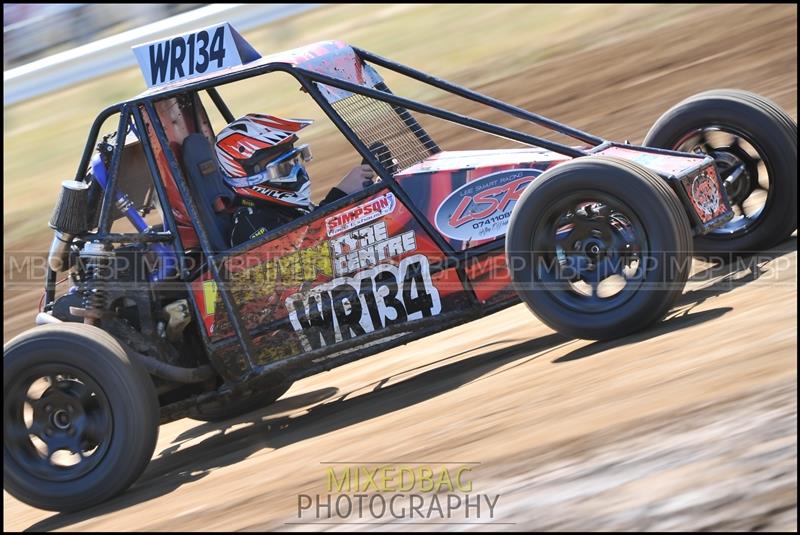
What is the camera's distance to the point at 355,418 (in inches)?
190

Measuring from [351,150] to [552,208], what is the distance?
605 centimetres

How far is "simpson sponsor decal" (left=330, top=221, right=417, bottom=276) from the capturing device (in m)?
4.73

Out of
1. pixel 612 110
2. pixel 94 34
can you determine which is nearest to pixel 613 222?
pixel 612 110

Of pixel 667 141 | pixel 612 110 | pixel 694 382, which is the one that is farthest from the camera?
pixel 612 110

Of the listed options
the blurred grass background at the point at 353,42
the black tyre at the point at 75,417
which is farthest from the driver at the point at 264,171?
the blurred grass background at the point at 353,42

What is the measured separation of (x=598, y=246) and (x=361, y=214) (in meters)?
1.03

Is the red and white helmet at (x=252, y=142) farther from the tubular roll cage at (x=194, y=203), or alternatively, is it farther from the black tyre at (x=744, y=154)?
the black tyre at (x=744, y=154)

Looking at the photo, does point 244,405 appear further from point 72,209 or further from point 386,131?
point 386,131

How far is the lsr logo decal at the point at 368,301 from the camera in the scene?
4.74 meters

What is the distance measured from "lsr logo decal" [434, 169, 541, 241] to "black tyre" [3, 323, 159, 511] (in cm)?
144

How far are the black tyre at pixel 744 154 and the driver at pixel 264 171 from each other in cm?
159

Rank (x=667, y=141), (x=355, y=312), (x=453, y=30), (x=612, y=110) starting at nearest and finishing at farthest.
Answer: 1. (x=355, y=312)
2. (x=667, y=141)
3. (x=612, y=110)
4. (x=453, y=30)

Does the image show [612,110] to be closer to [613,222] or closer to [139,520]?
[613,222]

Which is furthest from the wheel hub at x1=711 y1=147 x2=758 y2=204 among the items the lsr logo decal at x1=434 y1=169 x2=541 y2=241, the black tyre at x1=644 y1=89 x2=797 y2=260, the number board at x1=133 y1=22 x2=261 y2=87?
the number board at x1=133 y1=22 x2=261 y2=87
